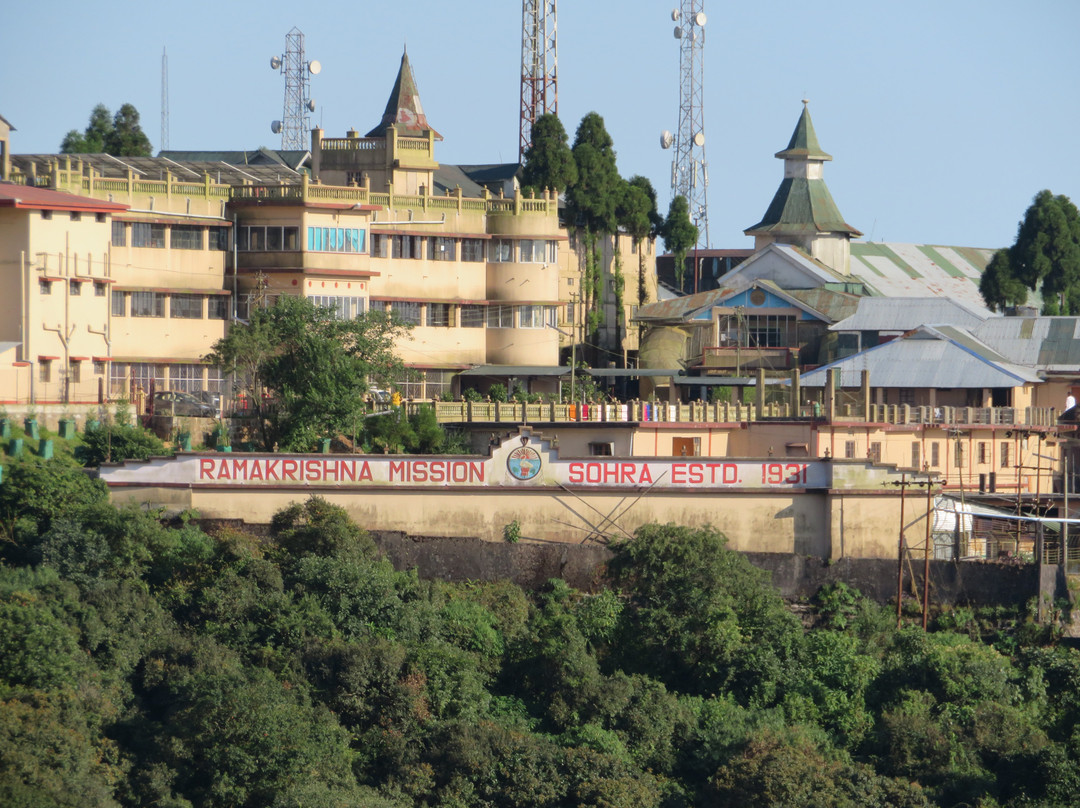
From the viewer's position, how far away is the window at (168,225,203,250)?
203 ft

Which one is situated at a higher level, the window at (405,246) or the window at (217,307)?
the window at (405,246)

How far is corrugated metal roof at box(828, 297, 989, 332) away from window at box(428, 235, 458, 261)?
664 inches

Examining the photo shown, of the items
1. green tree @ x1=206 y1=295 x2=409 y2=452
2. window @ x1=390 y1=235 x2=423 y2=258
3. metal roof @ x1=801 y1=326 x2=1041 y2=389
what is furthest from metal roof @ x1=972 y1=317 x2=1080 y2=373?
green tree @ x1=206 y1=295 x2=409 y2=452

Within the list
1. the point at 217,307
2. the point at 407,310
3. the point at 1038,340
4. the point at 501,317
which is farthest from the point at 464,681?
the point at 1038,340

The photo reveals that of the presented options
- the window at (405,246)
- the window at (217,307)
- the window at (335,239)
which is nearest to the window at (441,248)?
the window at (405,246)

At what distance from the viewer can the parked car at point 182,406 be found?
55031mm

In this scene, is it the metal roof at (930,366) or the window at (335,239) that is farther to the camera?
the metal roof at (930,366)

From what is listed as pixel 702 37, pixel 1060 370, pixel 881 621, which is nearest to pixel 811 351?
pixel 1060 370

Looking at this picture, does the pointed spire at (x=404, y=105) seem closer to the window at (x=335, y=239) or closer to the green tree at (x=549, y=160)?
the green tree at (x=549, y=160)

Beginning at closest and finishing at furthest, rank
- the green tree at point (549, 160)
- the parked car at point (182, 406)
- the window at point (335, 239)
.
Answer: the parked car at point (182, 406) → the window at point (335, 239) → the green tree at point (549, 160)

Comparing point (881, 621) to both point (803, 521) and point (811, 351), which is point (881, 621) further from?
point (811, 351)

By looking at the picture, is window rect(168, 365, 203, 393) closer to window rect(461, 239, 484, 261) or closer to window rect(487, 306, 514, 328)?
window rect(461, 239, 484, 261)

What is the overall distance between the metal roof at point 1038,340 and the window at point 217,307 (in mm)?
28756

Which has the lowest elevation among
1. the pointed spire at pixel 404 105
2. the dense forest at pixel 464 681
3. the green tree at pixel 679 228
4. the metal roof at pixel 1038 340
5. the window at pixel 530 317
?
the dense forest at pixel 464 681
